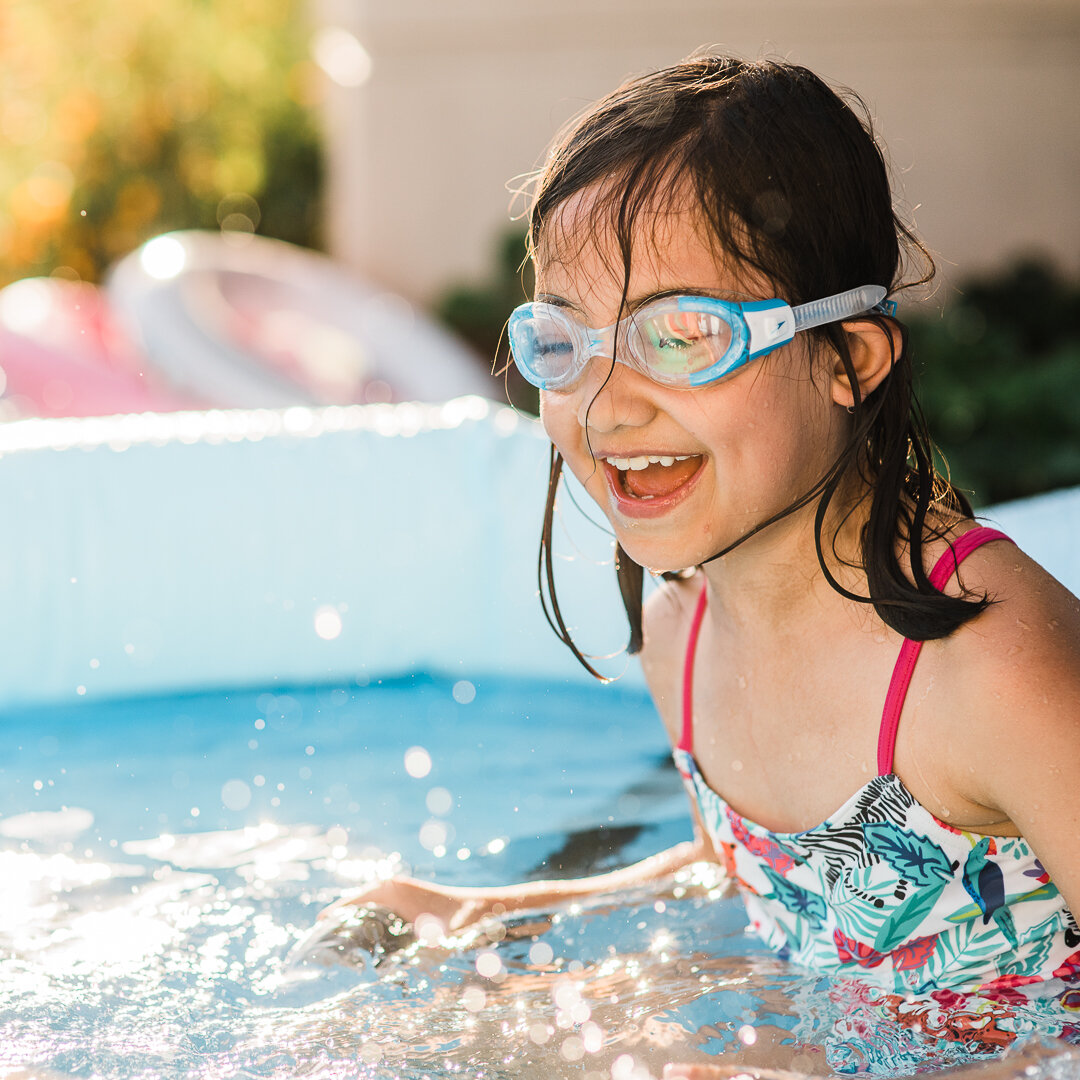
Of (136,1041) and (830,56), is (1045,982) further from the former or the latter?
(830,56)

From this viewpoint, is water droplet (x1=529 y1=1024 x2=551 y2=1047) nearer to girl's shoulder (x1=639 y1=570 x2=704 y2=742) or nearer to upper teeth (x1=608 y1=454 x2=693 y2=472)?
girl's shoulder (x1=639 y1=570 x2=704 y2=742)

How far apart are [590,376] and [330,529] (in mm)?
2437

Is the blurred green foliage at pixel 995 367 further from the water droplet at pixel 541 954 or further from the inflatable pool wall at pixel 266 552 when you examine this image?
the water droplet at pixel 541 954

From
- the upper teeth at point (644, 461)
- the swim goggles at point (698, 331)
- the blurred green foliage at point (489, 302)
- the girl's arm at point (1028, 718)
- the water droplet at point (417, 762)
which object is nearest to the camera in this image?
the girl's arm at point (1028, 718)

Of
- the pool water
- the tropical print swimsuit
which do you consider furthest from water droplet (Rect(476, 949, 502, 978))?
the tropical print swimsuit

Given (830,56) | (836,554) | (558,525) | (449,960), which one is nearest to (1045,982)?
(836,554)

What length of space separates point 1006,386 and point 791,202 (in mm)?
6101

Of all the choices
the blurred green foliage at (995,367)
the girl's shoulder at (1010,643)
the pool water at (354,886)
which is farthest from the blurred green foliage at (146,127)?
the girl's shoulder at (1010,643)

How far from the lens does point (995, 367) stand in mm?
8109

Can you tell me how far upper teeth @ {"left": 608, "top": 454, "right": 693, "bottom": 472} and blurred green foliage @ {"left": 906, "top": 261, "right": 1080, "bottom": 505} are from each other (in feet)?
12.5

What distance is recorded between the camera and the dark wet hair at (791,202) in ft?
5.81

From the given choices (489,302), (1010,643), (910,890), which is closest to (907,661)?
(1010,643)

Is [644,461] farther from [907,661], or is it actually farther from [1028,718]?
[1028,718]

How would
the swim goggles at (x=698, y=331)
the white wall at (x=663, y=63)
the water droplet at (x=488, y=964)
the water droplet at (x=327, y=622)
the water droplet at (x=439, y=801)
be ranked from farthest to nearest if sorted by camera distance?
the white wall at (x=663, y=63), the water droplet at (x=327, y=622), the water droplet at (x=439, y=801), the water droplet at (x=488, y=964), the swim goggles at (x=698, y=331)
